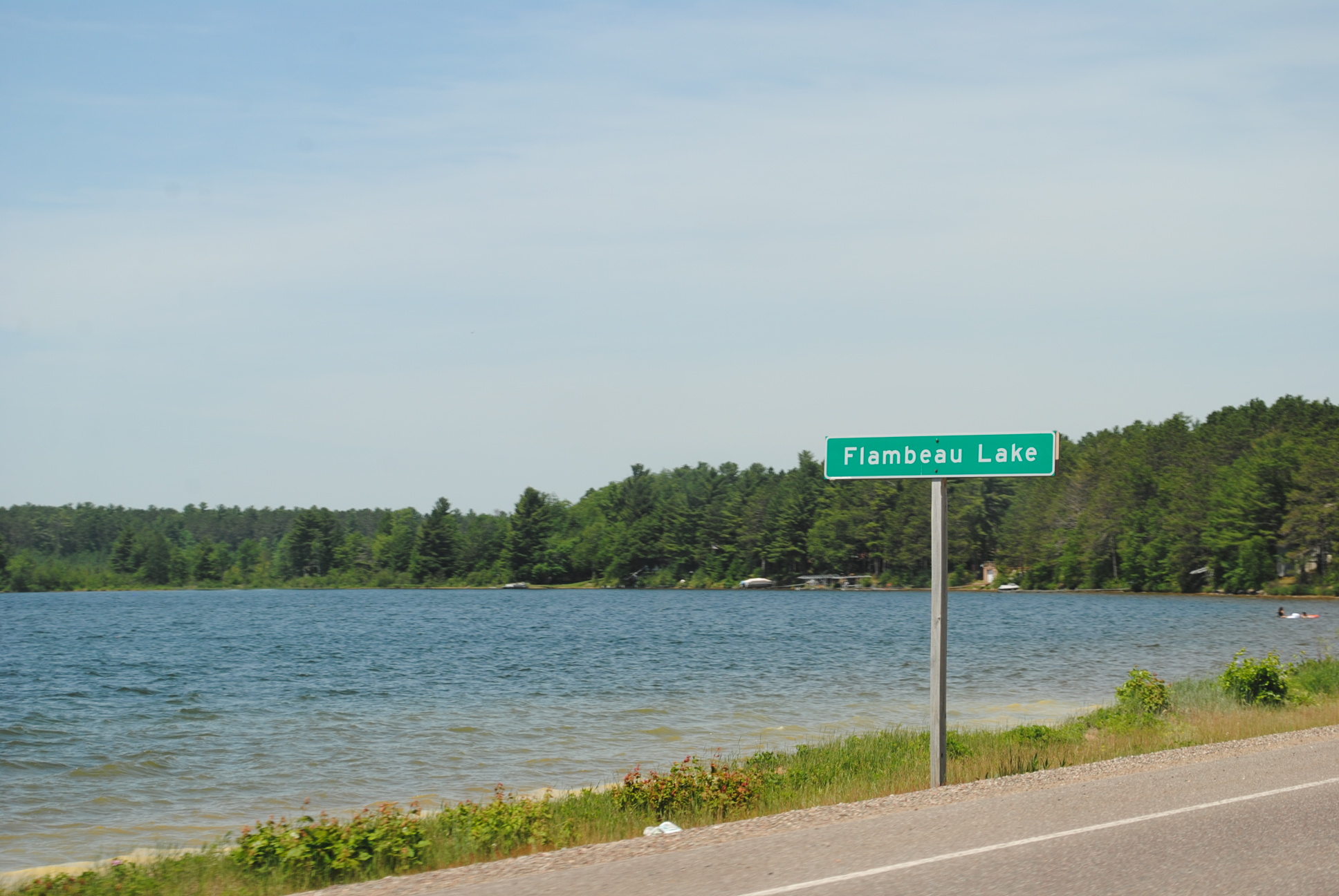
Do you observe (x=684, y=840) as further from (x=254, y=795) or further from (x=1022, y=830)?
(x=254, y=795)

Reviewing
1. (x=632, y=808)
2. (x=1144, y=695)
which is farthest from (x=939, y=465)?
(x=1144, y=695)

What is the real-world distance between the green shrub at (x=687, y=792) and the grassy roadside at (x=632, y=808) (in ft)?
0.05

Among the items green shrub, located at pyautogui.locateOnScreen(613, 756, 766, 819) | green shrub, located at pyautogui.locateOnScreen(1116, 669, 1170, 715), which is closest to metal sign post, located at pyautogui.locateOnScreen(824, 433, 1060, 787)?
green shrub, located at pyautogui.locateOnScreen(613, 756, 766, 819)

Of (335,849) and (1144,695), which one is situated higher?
(1144,695)

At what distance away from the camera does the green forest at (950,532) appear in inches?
4245

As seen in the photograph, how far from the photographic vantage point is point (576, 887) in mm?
7605

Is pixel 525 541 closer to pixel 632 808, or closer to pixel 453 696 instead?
pixel 453 696

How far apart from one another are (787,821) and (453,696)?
2503cm

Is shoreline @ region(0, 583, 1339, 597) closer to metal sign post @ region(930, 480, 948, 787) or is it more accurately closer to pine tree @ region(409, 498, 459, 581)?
pine tree @ region(409, 498, 459, 581)

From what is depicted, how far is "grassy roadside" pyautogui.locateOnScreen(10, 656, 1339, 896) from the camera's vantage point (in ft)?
32.0

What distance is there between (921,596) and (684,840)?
129793 mm

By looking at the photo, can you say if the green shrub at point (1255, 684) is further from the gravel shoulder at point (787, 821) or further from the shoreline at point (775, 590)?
the shoreline at point (775, 590)

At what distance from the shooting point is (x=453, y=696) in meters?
33.6

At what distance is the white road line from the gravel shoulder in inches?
67.3
